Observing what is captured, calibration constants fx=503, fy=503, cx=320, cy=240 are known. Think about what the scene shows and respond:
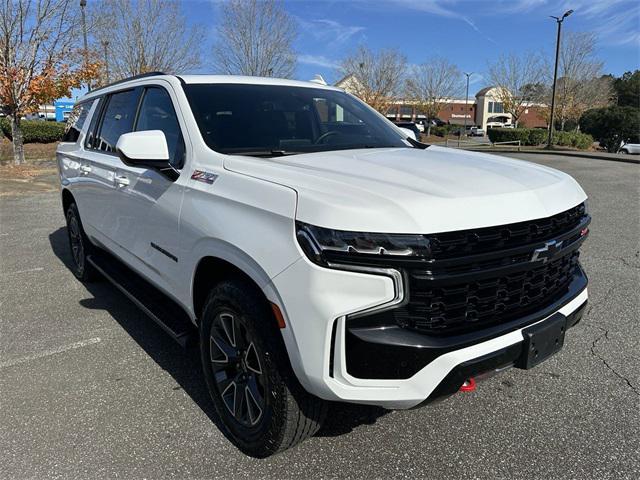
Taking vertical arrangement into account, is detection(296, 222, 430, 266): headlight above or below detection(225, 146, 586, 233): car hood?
below

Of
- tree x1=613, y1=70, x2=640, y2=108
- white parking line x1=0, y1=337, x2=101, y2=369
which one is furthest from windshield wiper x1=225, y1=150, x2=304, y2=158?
tree x1=613, y1=70, x2=640, y2=108

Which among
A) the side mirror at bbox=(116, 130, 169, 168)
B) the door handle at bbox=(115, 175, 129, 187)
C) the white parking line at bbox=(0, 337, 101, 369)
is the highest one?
the side mirror at bbox=(116, 130, 169, 168)

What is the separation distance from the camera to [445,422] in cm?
279

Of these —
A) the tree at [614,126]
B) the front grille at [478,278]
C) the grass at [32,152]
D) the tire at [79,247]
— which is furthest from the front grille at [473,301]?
the tree at [614,126]

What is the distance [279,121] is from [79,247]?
3155 millimetres

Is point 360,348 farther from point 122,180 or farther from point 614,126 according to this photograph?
point 614,126

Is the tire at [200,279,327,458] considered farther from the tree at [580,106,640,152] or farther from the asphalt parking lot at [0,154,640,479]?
the tree at [580,106,640,152]

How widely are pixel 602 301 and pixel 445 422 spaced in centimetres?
→ 264

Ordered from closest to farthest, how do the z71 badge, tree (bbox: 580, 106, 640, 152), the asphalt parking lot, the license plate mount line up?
the license plate mount, the asphalt parking lot, the z71 badge, tree (bbox: 580, 106, 640, 152)

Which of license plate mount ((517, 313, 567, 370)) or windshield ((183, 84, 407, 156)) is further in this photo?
windshield ((183, 84, 407, 156))

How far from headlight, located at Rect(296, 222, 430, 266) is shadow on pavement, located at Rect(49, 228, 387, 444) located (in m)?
1.23

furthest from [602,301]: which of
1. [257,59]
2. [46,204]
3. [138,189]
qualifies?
[257,59]

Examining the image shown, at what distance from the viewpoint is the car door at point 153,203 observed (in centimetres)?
292

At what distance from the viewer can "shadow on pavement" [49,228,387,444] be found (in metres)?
2.81
